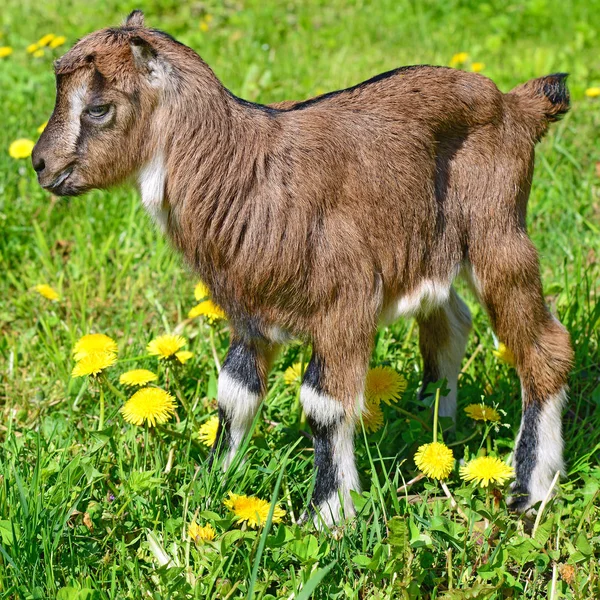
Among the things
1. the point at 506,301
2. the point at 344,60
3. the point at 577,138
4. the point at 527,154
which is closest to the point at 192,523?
the point at 506,301

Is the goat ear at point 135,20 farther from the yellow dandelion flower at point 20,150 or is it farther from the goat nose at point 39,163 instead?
the yellow dandelion flower at point 20,150

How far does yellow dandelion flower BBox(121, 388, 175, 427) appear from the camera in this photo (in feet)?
10.2

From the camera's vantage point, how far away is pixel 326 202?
2.99 metres

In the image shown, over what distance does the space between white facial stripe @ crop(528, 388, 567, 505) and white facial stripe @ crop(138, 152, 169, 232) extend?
1.60 metres

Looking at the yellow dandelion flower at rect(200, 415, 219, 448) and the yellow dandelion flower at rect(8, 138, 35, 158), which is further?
the yellow dandelion flower at rect(8, 138, 35, 158)

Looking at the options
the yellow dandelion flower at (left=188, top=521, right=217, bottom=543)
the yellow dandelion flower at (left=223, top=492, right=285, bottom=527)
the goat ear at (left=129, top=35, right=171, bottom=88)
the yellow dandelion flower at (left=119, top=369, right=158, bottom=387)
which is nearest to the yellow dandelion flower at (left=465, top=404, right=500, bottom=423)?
the yellow dandelion flower at (left=223, top=492, right=285, bottom=527)

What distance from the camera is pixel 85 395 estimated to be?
12.7ft

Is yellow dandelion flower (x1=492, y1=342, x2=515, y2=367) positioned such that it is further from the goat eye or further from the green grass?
the goat eye

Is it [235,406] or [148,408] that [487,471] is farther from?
[148,408]

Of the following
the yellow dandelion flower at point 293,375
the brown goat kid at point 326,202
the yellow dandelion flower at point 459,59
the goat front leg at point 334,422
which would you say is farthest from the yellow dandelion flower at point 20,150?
the yellow dandelion flower at point 459,59

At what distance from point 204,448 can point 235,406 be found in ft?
0.96

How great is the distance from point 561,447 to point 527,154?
1114 millimetres

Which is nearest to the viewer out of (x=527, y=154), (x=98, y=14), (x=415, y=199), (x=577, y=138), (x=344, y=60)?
(x=415, y=199)

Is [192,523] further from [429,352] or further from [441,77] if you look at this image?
[441,77]
